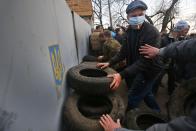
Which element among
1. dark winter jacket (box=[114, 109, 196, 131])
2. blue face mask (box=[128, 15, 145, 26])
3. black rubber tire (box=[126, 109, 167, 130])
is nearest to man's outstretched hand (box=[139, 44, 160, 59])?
blue face mask (box=[128, 15, 145, 26])

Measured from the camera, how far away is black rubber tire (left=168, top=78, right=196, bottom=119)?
10.9 feet

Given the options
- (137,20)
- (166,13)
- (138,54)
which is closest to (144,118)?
(138,54)

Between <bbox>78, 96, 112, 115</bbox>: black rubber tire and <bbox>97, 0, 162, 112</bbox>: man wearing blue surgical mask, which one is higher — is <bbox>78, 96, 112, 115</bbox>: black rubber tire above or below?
below

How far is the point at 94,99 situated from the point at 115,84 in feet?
1.84

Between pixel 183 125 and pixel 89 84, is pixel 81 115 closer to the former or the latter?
pixel 89 84

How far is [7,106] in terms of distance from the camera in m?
1.49

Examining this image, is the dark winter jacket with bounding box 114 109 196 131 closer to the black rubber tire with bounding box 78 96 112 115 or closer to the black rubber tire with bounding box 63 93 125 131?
the black rubber tire with bounding box 63 93 125 131

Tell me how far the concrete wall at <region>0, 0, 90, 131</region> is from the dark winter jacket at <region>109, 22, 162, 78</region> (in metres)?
1.18

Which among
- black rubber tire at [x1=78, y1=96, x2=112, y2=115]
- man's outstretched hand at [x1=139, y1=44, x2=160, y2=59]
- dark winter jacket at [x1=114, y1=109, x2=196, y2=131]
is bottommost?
black rubber tire at [x1=78, y1=96, x2=112, y2=115]

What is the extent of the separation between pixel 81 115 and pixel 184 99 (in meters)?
1.70

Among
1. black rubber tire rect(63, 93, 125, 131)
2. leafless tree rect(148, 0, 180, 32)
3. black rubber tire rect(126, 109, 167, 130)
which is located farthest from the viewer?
leafless tree rect(148, 0, 180, 32)

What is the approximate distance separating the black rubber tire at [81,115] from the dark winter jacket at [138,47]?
45cm

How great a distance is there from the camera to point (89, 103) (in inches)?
141

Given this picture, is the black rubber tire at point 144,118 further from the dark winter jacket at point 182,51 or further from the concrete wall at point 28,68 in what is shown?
the concrete wall at point 28,68
